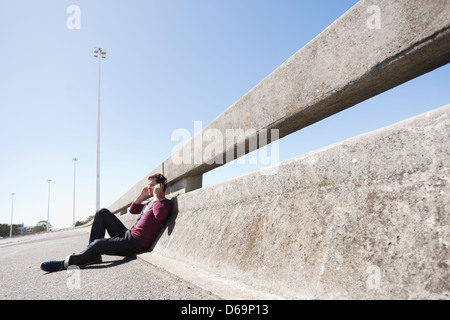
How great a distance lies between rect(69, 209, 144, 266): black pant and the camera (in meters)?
3.45

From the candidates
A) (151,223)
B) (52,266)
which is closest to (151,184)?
(151,223)

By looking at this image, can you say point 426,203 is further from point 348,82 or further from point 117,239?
point 117,239

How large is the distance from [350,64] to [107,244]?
3.64 m

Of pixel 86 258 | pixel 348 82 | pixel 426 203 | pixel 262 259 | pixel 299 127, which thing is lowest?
pixel 86 258

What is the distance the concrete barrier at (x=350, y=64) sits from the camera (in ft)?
4.65

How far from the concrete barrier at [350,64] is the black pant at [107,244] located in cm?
240

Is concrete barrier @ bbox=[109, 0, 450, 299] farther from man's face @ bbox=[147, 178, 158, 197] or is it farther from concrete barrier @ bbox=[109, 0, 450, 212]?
man's face @ bbox=[147, 178, 158, 197]

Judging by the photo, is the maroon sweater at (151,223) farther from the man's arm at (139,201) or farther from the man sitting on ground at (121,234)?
the man's arm at (139,201)

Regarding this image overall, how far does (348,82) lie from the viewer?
1.76 meters

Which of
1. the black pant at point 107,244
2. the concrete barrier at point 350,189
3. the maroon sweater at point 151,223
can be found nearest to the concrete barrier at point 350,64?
the concrete barrier at point 350,189

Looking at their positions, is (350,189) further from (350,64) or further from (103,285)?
(103,285)
